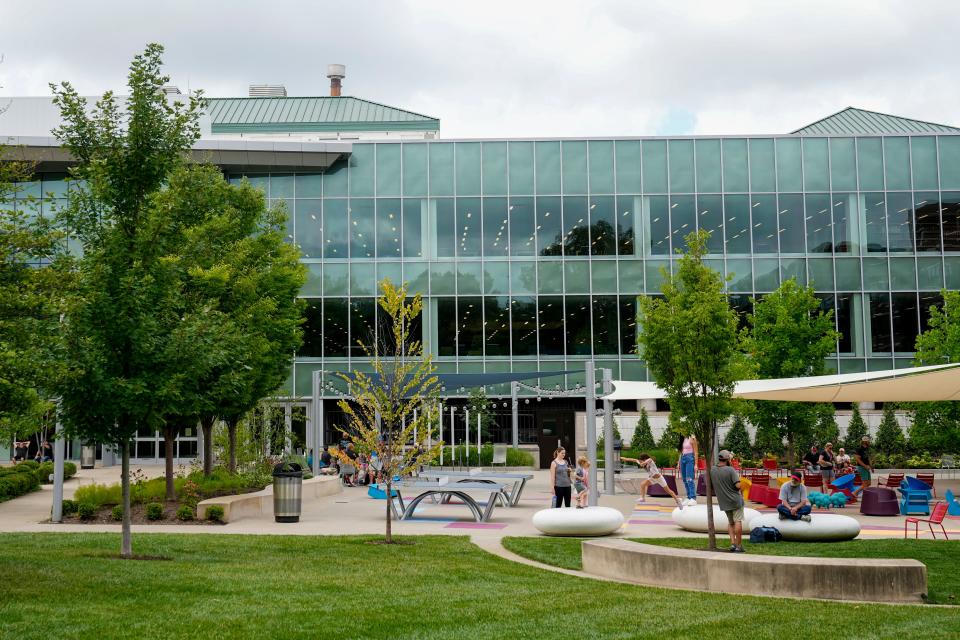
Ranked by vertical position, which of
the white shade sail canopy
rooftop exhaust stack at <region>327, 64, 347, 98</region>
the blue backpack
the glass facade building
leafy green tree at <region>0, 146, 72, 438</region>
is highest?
rooftop exhaust stack at <region>327, 64, 347, 98</region>

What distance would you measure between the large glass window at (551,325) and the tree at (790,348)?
32.7 ft

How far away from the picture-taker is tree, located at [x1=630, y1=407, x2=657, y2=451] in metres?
38.2

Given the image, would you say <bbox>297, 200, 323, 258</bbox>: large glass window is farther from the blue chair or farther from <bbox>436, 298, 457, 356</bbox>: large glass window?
the blue chair

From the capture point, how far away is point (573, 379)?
136ft

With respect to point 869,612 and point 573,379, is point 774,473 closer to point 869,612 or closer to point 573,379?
point 573,379

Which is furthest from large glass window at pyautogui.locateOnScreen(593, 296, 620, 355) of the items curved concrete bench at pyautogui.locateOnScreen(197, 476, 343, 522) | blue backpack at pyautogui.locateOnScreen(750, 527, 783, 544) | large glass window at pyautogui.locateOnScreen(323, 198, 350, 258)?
blue backpack at pyautogui.locateOnScreen(750, 527, 783, 544)

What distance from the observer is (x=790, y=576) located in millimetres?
10562

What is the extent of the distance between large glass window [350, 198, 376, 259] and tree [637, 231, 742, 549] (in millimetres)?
26136

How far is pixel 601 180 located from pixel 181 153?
2685 cm

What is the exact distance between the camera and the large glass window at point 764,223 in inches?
1554

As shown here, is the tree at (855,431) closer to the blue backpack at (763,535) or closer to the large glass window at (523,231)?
the large glass window at (523,231)

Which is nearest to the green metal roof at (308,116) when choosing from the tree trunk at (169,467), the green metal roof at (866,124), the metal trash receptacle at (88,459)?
the metal trash receptacle at (88,459)

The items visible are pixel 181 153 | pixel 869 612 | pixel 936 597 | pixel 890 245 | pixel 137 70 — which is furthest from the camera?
pixel 890 245

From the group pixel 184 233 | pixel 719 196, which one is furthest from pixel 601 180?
pixel 184 233
